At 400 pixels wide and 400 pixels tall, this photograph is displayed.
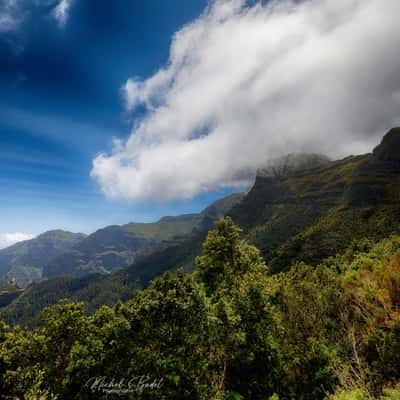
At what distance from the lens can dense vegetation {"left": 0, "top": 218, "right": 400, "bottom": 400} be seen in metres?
11.6

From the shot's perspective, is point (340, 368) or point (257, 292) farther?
point (257, 292)

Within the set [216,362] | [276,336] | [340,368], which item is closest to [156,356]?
[216,362]

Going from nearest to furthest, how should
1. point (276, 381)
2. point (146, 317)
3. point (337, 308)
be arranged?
point (146, 317) < point (276, 381) < point (337, 308)

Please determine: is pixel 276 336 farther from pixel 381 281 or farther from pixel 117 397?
pixel 117 397

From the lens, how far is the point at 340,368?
1436cm

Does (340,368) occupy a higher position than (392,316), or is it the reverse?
(392,316)

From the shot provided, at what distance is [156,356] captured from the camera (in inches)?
456

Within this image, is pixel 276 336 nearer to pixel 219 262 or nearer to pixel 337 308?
pixel 337 308

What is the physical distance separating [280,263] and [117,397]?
120450mm

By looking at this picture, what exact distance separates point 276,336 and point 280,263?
110877mm

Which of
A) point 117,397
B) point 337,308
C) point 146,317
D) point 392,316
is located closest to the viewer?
point 117,397

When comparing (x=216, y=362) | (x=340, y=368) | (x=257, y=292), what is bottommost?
(x=340, y=368)

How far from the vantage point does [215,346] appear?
14.1 metres

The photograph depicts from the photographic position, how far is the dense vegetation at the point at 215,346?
11.6 meters
